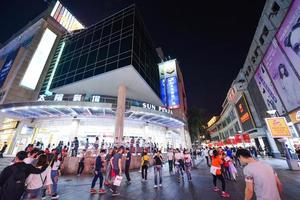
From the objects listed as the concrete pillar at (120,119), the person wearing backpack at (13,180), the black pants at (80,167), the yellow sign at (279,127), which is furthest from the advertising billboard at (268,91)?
Answer: the person wearing backpack at (13,180)

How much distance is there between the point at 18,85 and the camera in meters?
28.4

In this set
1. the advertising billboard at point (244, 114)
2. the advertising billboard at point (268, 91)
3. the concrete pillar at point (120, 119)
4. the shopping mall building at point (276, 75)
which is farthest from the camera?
the advertising billboard at point (244, 114)

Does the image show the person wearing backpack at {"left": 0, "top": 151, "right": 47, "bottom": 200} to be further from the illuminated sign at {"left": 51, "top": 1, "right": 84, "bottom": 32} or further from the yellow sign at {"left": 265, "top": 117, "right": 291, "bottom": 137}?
the illuminated sign at {"left": 51, "top": 1, "right": 84, "bottom": 32}

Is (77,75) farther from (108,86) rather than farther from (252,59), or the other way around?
(252,59)

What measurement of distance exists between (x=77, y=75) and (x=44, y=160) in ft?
78.6

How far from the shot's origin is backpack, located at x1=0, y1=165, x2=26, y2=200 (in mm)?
2996

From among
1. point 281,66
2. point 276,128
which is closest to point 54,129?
point 276,128

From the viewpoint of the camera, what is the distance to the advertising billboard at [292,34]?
14601 millimetres

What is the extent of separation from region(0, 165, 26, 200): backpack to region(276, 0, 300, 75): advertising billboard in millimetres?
23070

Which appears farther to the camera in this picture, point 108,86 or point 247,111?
point 247,111

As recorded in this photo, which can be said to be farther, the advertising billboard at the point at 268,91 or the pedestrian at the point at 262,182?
the advertising billboard at the point at 268,91

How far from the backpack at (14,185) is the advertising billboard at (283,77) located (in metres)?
24.1

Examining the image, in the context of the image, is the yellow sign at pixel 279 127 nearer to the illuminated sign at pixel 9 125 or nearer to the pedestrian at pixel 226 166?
the pedestrian at pixel 226 166

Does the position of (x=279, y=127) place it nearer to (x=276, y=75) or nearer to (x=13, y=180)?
(x=276, y=75)
